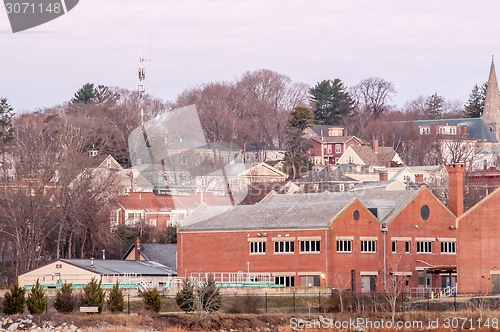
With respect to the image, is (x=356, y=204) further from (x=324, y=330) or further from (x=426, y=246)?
(x=324, y=330)

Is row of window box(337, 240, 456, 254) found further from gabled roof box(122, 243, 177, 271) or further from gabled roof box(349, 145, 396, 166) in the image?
gabled roof box(349, 145, 396, 166)

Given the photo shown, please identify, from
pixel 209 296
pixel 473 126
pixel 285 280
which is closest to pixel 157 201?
pixel 285 280

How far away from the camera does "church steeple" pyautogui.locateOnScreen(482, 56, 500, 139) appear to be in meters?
181

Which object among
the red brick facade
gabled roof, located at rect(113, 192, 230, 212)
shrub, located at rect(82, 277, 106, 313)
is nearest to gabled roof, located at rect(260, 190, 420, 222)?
the red brick facade

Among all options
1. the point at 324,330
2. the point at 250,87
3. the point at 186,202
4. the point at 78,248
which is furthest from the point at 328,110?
the point at 324,330

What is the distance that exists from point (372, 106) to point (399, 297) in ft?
Result: 389

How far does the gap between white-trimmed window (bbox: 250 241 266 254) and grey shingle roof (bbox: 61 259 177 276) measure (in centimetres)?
551

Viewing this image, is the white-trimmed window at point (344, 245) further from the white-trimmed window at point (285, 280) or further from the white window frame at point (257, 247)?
the white window frame at point (257, 247)

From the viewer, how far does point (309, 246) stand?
72.5m

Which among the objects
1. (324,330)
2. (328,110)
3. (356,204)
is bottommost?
(324,330)

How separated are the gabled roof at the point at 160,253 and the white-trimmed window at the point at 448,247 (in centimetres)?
1684

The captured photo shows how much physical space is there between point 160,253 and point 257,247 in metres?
10.8

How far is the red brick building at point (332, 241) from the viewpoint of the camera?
72.4 meters

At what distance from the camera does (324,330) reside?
181ft
